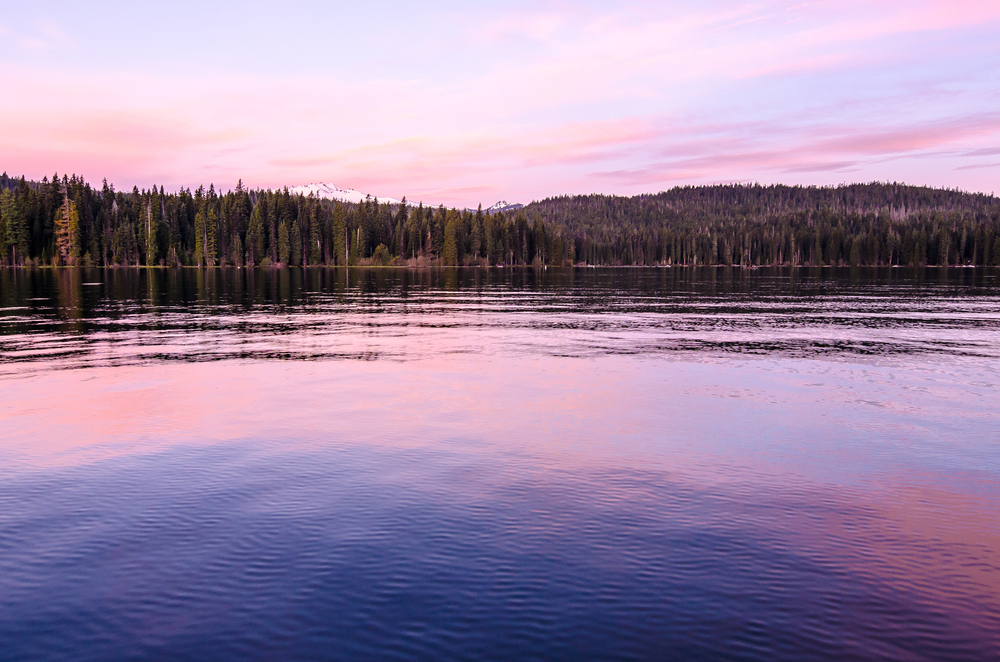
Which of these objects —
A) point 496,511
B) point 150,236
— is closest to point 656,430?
point 496,511

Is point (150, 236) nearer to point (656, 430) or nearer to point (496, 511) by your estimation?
point (656, 430)

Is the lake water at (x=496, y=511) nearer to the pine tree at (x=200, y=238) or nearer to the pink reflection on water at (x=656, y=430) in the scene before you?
the pink reflection on water at (x=656, y=430)

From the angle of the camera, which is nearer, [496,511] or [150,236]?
[496,511]

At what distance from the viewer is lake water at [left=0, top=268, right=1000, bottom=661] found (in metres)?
8.35

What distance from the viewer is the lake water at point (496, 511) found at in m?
8.35

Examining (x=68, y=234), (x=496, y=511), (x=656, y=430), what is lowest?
(x=496, y=511)

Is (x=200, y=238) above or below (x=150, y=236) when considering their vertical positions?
below

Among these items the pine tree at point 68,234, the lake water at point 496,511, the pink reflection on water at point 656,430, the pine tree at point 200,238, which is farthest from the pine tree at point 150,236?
the pink reflection on water at point 656,430

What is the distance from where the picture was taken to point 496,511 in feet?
39.5

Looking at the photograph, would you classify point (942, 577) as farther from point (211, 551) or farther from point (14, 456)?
point (14, 456)

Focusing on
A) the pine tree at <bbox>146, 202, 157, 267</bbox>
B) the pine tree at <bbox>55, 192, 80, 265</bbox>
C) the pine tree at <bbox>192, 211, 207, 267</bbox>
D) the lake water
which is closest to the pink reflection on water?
the lake water

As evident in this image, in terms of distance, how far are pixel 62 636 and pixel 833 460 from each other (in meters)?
14.8

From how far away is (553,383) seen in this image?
24.3m

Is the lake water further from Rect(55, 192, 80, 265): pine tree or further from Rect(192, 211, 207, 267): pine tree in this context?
Rect(192, 211, 207, 267): pine tree
